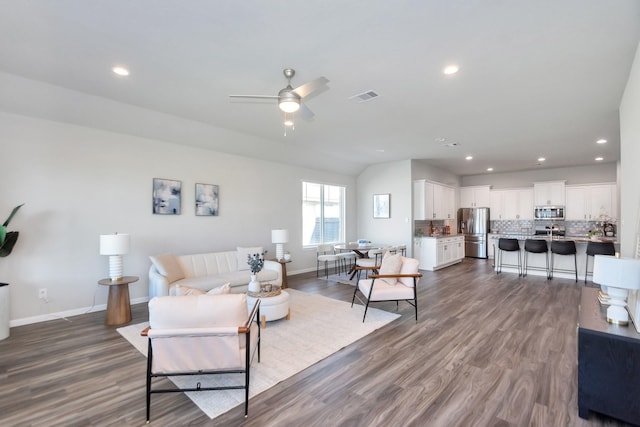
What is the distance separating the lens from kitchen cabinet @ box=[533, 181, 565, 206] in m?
8.89

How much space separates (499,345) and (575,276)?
4.98 metres

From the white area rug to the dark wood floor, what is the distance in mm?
104

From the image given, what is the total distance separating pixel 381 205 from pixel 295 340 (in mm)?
5854

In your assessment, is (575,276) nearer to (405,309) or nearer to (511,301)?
(511,301)

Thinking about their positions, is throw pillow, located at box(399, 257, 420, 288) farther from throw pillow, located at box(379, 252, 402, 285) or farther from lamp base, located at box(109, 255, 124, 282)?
lamp base, located at box(109, 255, 124, 282)

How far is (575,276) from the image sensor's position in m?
6.71

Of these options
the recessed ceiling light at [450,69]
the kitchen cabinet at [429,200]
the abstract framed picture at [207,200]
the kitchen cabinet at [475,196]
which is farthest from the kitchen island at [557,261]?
the abstract framed picture at [207,200]

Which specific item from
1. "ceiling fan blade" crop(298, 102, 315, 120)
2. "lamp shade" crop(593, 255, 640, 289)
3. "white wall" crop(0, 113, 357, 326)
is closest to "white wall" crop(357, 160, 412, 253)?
"white wall" crop(0, 113, 357, 326)

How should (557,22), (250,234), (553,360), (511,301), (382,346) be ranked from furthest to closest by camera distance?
(250,234) → (511,301) → (382,346) → (553,360) → (557,22)

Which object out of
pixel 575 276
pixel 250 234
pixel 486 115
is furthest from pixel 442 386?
pixel 575 276

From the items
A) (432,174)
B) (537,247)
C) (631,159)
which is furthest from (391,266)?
(432,174)

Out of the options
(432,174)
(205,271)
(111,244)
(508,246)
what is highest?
(432,174)

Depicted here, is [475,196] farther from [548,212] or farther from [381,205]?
[381,205]

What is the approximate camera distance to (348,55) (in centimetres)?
293
